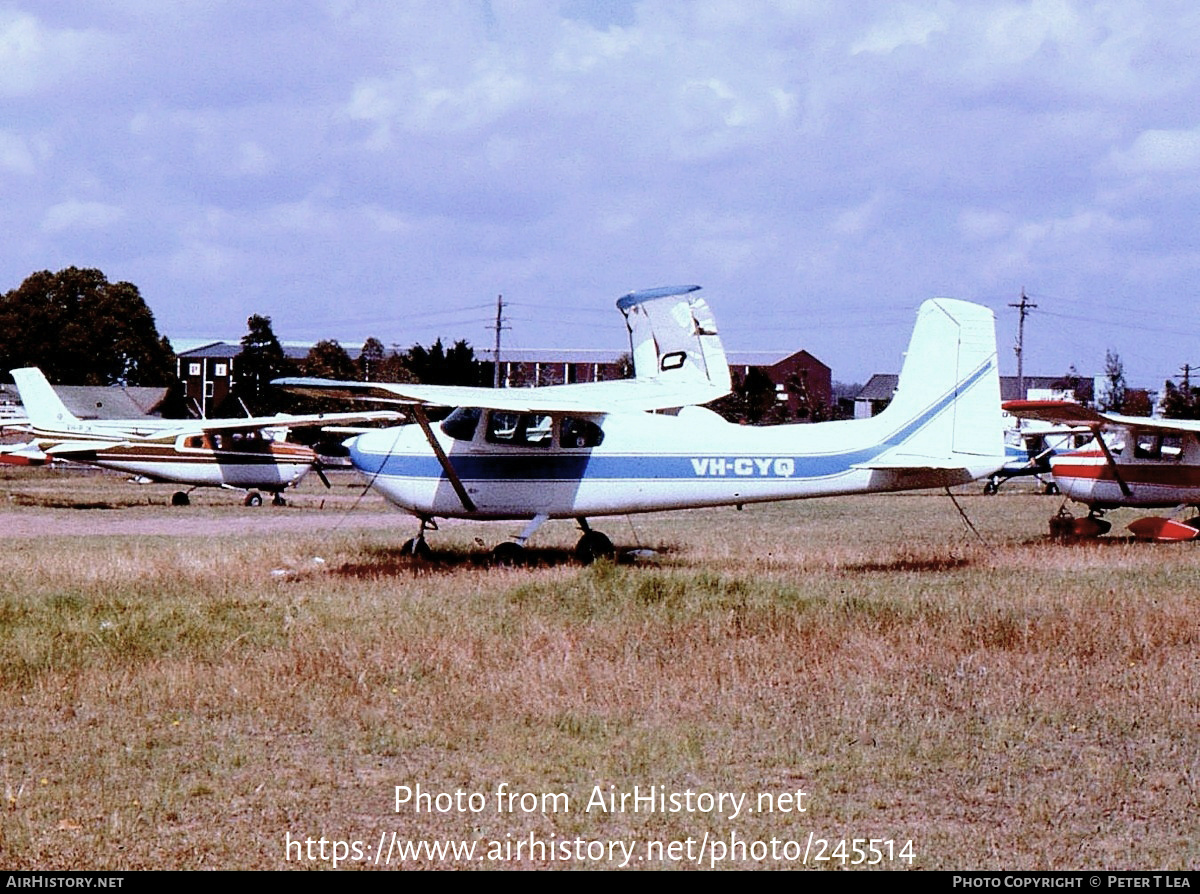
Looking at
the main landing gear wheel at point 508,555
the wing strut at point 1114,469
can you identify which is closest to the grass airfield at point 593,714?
the main landing gear wheel at point 508,555

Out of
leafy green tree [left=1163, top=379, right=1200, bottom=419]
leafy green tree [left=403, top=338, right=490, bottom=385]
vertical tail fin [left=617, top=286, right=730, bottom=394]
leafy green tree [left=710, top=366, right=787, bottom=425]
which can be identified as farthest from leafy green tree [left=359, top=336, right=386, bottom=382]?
vertical tail fin [left=617, top=286, right=730, bottom=394]

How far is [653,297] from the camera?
19.9 meters

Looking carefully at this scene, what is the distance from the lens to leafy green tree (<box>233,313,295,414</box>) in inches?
2699

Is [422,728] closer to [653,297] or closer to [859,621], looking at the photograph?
[859,621]

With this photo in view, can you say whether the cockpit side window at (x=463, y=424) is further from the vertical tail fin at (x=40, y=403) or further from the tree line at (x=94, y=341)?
the tree line at (x=94, y=341)

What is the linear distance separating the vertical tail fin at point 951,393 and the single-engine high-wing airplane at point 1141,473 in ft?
20.3

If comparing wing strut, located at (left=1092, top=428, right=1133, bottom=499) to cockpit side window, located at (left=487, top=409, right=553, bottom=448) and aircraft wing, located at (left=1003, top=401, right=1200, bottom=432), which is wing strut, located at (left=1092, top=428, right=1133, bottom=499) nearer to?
aircraft wing, located at (left=1003, top=401, right=1200, bottom=432)

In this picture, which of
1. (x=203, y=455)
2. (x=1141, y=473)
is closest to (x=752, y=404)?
(x=203, y=455)

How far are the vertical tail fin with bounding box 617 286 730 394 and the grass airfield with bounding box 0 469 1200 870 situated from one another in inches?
211

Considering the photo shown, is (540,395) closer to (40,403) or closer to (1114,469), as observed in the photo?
(1114,469)

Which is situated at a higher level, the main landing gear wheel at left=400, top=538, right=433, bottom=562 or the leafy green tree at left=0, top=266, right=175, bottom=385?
the leafy green tree at left=0, top=266, right=175, bottom=385

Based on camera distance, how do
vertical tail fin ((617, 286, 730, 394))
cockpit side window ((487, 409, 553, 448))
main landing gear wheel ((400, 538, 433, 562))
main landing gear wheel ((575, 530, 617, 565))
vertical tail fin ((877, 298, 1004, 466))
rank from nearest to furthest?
vertical tail fin ((877, 298, 1004, 466)) → cockpit side window ((487, 409, 553, 448)) → main landing gear wheel ((575, 530, 617, 565)) → main landing gear wheel ((400, 538, 433, 562)) → vertical tail fin ((617, 286, 730, 394))

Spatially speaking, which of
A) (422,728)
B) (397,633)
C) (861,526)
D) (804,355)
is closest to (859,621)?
(397,633)

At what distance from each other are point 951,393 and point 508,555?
5.72 meters
